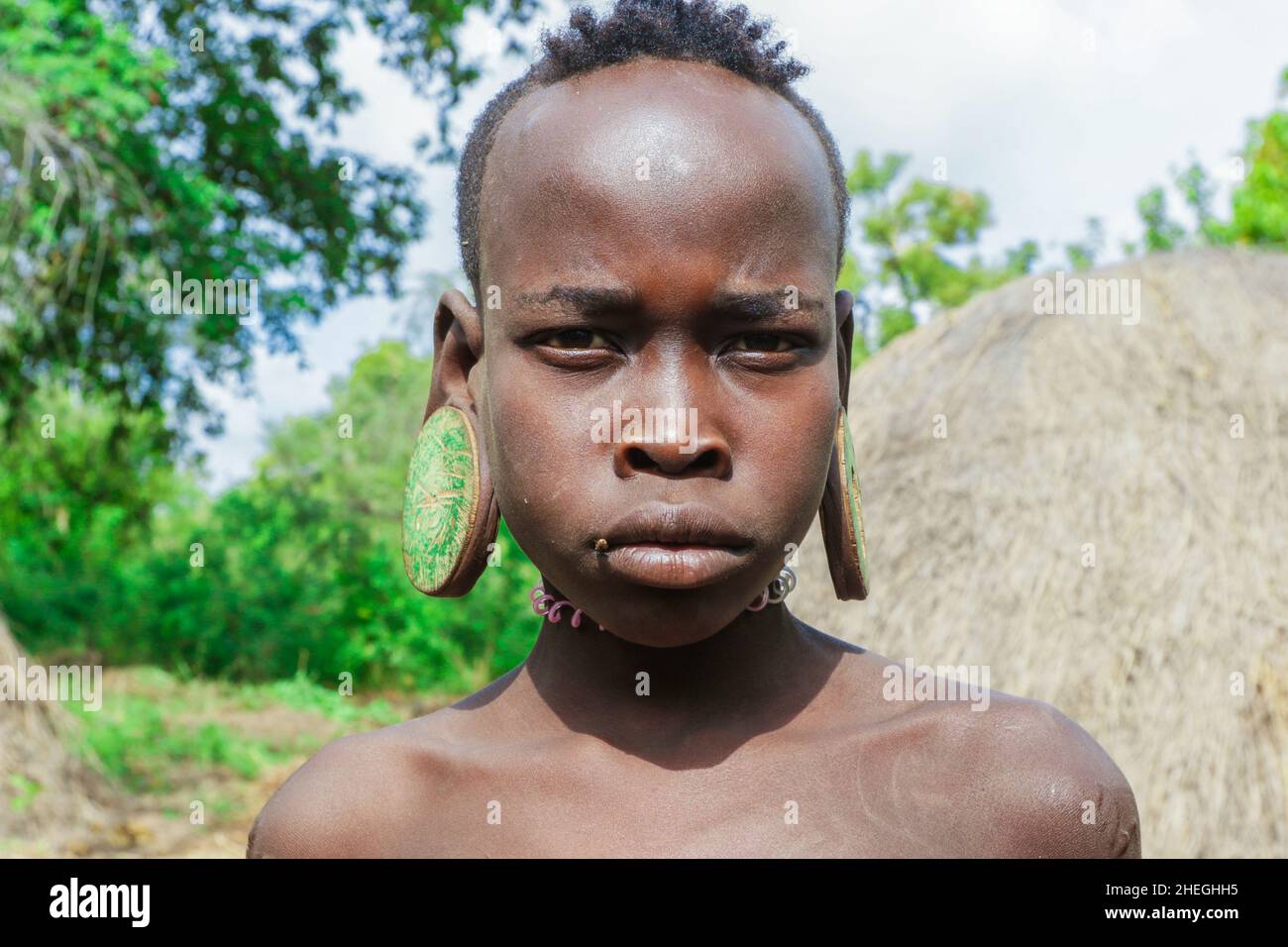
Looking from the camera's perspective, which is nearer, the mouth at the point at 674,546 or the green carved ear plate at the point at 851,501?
the mouth at the point at 674,546

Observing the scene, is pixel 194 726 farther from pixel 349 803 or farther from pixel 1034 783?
pixel 1034 783

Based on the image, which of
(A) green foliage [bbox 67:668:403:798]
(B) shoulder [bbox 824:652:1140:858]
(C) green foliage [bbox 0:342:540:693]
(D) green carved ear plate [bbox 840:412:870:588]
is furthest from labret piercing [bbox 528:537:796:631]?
(C) green foliage [bbox 0:342:540:693]

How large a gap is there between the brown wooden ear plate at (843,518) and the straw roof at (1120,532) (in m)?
3.63

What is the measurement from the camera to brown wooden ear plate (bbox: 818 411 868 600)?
2037 millimetres

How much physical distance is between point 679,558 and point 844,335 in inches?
24.3

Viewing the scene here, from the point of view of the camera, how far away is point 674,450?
1.66 m

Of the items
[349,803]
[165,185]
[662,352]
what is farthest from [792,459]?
[165,185]

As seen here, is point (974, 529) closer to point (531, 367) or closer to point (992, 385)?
point (992, 385)

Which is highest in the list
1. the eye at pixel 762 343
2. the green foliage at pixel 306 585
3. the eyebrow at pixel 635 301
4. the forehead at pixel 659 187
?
the forehead at pixel 659 187

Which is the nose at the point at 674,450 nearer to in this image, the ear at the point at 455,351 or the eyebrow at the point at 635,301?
the eyebrow at the point at 635,301

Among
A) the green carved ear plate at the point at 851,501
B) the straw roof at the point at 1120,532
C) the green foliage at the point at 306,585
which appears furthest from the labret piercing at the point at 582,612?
the green foliage at the point at 306,585

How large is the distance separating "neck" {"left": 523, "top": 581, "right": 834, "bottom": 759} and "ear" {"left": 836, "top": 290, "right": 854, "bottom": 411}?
40cm

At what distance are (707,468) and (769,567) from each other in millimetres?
174

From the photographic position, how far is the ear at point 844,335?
6.73 feet
